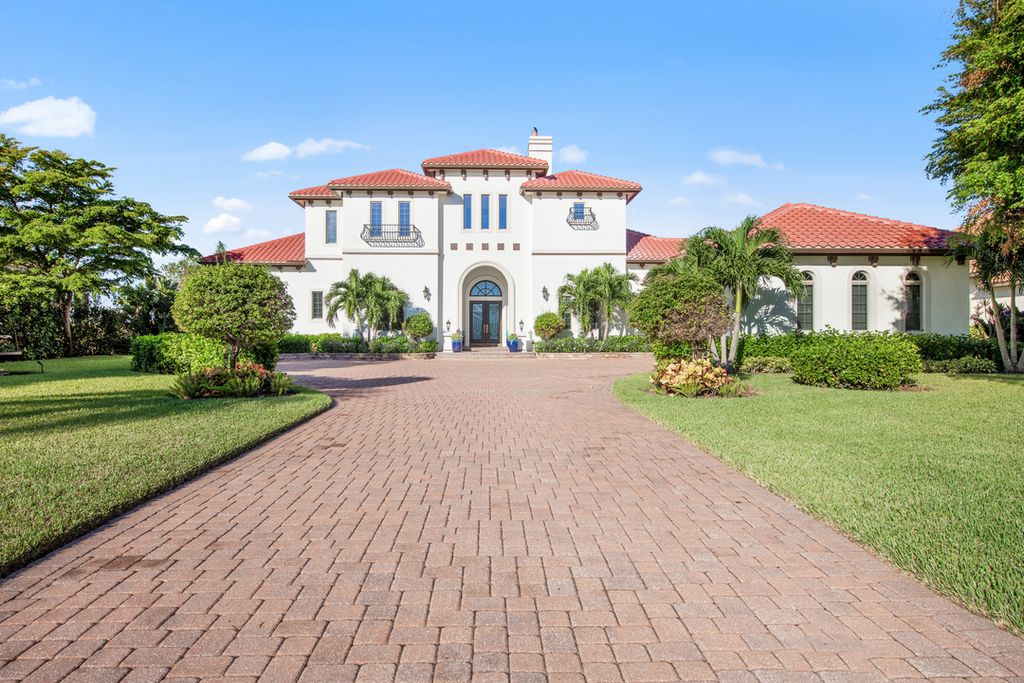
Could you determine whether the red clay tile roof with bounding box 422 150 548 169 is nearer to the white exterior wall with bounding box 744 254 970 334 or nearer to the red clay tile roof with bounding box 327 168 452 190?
the red clay tile roof with bounding box 327 168 452 190

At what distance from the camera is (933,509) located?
4648 millimetres

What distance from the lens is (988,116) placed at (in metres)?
11.0

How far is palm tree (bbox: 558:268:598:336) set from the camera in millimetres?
28500

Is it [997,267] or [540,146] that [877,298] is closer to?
[997,267]

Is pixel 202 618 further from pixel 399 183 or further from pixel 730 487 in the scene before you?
pixel 399 183

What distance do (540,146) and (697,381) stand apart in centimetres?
2530

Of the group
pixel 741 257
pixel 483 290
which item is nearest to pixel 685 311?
pixel 741 257

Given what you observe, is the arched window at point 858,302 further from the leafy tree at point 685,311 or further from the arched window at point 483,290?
the arched window at point 483,290

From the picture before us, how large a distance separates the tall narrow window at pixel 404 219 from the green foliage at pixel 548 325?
28.6ft

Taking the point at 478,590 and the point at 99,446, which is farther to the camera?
the point at 99,446

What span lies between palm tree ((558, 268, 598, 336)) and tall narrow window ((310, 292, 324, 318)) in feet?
44.9

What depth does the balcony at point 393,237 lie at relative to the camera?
101ft

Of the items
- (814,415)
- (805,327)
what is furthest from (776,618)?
(805,327)

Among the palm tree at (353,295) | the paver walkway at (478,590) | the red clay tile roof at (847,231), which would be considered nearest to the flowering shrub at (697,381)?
the paver walkway at (478,590)
